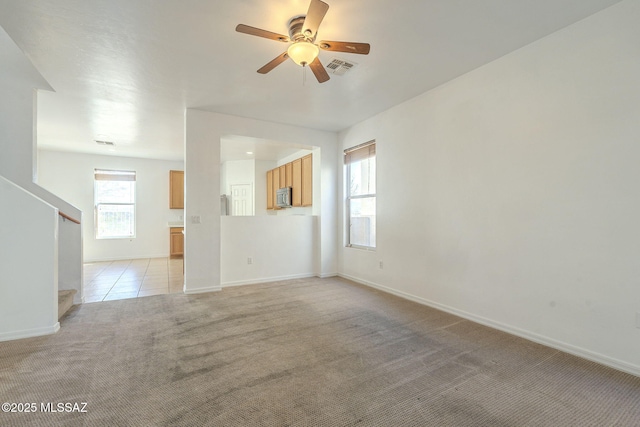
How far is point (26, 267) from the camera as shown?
273cm

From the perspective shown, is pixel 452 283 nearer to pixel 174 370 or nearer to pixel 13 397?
pixel 174 370

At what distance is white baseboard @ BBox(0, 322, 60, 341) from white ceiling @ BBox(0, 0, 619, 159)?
2.70 m

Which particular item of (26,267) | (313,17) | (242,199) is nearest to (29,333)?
(26,267)

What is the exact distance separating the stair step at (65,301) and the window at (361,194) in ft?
13.4

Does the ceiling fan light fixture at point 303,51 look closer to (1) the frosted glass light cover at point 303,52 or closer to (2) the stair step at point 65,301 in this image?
(1) the frosted glass light cover at point 303,52

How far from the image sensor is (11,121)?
143 inches

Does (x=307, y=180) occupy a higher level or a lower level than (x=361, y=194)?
higher

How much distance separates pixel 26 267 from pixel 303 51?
326 cm

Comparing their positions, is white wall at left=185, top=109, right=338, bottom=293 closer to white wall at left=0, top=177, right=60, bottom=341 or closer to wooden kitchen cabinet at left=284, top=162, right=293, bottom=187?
white wall at left=0, top=177, right=60, bottom=341

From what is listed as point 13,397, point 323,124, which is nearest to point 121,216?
point 323,124

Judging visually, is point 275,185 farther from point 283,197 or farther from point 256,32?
point 256,32

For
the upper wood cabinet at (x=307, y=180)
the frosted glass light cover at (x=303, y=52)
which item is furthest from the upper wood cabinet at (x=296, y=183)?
the frosted glass light cover at (x=303, y=52)

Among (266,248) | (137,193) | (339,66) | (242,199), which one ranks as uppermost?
(339,66)

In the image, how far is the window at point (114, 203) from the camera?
748 centimetres
